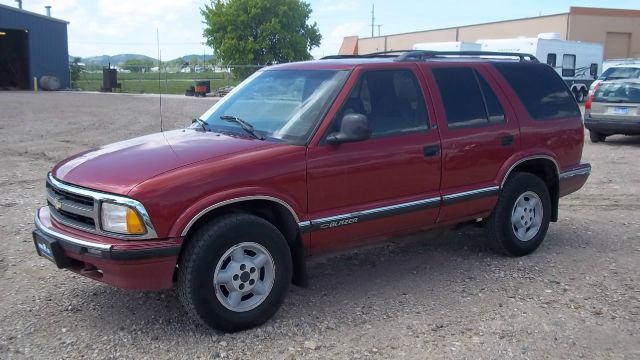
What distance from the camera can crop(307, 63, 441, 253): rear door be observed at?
442cm

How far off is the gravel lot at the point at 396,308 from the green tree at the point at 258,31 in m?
43.3

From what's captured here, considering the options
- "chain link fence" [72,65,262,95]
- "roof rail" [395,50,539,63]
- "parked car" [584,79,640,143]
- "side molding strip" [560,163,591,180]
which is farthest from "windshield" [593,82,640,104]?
"chain link fence" [72,65,262,95]

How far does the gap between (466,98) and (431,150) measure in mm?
715

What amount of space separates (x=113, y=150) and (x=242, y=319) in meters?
1.55

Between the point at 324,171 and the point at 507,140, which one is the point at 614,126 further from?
the point at 324,171

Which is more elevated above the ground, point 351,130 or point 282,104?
point 282,104

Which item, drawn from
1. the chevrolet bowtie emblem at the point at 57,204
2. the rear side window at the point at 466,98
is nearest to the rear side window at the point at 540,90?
the rear side window at the point at 466,98

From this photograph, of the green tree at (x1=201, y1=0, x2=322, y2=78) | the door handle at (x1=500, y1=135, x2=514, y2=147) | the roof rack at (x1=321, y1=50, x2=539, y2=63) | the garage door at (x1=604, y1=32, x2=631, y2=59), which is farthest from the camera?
the green tree at (x1=201, y1=0, x2=322, y2=78)

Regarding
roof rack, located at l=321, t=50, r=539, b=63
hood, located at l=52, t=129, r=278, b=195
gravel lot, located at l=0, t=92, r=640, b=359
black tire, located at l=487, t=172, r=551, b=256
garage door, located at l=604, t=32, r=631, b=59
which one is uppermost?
garage door, located at l=604, t=32, r=631, b=59

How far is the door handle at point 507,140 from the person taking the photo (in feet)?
18.1

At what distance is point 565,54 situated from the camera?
30547 mm

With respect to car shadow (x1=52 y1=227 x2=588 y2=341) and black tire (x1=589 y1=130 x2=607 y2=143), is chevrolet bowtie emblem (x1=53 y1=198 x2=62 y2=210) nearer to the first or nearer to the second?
car shadow (x1=52 y1=227 x2=588 y2=341)

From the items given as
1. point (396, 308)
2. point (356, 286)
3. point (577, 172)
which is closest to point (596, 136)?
point (577, 172)

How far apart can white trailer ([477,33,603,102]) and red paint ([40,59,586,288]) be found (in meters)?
25.1
